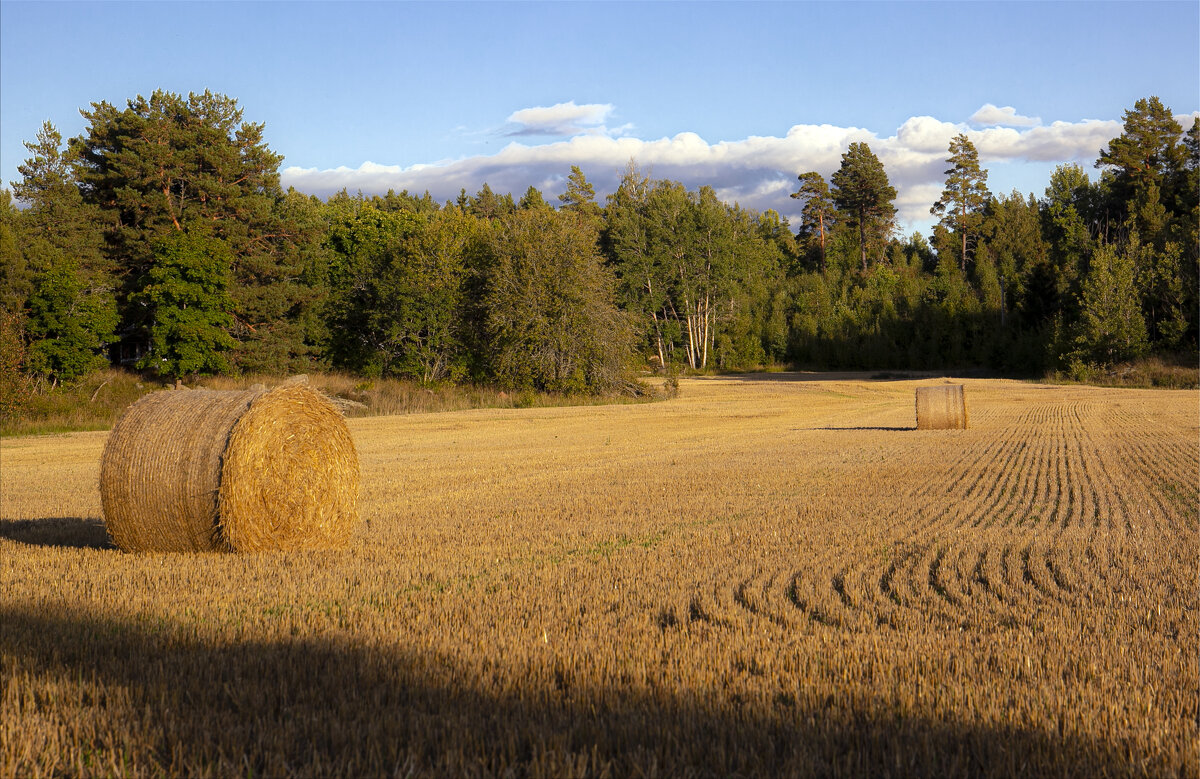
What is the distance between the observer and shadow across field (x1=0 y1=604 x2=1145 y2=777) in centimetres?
368

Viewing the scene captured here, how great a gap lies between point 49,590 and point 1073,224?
8278 cm

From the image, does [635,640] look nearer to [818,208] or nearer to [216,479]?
[216,479]

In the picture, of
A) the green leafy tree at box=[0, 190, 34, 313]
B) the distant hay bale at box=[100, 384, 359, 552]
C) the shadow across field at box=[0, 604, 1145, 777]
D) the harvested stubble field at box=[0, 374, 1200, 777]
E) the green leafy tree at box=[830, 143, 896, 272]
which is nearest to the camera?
the shadow across field at box=[0, 604, 1145, 777]

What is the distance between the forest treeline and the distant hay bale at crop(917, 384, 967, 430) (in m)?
20.3

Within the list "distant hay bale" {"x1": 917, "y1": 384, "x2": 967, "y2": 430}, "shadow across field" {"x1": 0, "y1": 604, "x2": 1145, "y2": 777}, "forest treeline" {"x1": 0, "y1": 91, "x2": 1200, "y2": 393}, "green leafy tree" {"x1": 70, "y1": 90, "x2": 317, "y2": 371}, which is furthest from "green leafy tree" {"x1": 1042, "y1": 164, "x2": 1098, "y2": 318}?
"shadow across field" {"x1": 0, "y1": 604, "x2": 1145, "y2": 777}

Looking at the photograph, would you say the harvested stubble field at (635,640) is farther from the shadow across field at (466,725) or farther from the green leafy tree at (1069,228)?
the green leafy tree at (1069,228)

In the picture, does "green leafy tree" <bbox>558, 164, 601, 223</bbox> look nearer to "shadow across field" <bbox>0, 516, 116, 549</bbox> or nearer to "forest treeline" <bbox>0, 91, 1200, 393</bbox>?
"forest treeline" <bbox>0, 91, 1200, 393</bbox>

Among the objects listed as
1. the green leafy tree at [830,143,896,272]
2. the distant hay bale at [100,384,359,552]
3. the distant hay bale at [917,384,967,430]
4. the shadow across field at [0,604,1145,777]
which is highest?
the green leafy tree at [830,143,896,272]

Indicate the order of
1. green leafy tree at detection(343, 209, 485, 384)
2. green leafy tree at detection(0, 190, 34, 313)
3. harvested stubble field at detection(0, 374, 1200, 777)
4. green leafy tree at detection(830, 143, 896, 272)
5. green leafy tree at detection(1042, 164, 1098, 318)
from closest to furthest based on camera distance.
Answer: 1. harvested stubble field at detection(0, 374, 1200, 777)
2. green leafy tree at detection(0, 190, 34, 313)
3. green leafy tree at detection(343, 209, 485, 384)
4. green leafy tree at detection(1042, 164, 1098, 318)
5. green leafy tree at detection(830, 143, 896, 272)

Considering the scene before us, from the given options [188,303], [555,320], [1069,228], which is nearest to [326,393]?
[188,303]

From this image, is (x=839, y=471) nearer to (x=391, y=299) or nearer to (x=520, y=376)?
(x=520, y=376)

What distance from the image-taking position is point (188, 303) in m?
44.5

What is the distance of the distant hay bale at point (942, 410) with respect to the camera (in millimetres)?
25797

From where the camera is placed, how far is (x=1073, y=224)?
7619cm
